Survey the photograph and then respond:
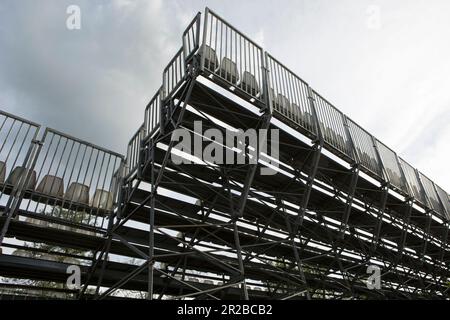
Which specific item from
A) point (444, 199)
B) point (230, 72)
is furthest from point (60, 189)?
point (444, 199)

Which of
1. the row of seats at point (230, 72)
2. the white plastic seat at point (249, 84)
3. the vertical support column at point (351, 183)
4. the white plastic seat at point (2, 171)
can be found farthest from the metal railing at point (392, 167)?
the white plastic seat at point (2, 171)

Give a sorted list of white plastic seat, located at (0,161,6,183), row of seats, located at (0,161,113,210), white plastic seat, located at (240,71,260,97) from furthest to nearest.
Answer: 1. white plastic seat, located at (240,71,260,97)
2. row of seats, located at (0,161,113,210)
3. white plastic seat, located at (0,161,6,183)

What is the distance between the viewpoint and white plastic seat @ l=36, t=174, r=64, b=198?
7.43m

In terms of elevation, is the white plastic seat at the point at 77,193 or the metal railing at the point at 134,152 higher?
the metal railing at the point at 134,152

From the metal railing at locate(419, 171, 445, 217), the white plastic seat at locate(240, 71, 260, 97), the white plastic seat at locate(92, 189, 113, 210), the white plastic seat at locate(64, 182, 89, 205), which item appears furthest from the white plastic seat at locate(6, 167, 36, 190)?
the metal railing at locate(419, 171, 445, 217)

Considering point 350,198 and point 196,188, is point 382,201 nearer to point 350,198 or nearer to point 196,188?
point 350,198

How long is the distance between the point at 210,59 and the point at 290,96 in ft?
9.55

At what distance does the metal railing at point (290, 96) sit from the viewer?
8.36m

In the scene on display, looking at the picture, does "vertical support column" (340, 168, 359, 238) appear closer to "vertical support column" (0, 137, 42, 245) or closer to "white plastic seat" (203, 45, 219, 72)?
"white plastic seat" (203, 45, 219, 72)

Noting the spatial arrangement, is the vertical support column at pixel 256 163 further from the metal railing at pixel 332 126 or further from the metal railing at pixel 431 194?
the metal railing at pixel 431 194

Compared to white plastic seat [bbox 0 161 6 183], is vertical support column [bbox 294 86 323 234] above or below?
above

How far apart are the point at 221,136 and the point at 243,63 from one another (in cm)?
187

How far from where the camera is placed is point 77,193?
313 inches
